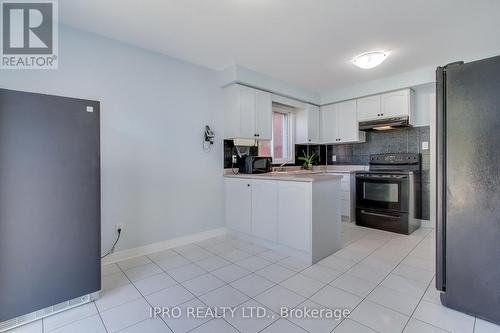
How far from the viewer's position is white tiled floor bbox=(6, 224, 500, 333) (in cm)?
152

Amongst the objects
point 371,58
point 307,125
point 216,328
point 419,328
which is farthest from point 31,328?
point 307,125

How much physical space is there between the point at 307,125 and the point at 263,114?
1.22 metres

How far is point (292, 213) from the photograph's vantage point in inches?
101

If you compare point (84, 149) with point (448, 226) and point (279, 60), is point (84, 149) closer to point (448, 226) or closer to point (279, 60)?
point (279, 60)

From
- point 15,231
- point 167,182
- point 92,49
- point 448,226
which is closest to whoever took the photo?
point 15,231

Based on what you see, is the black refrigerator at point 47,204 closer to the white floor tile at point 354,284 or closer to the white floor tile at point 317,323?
the white floor tile at point 317,323

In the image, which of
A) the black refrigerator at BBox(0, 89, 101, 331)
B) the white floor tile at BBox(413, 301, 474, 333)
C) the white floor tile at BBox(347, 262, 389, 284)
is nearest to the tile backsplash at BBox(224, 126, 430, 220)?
the black refrigerator at BBox(0, 89, 101, 331)

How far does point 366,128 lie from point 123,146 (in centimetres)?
372

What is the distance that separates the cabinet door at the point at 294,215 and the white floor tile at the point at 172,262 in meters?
1.09

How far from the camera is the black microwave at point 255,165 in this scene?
10.9 feet

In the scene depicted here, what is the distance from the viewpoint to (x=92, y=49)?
2340mm

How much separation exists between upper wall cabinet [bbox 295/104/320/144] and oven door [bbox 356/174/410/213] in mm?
1149

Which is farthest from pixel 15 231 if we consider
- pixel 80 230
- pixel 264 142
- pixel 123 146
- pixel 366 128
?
pixel 366 128

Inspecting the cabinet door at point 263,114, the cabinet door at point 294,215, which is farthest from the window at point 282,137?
the cabinet door at point 294,215
